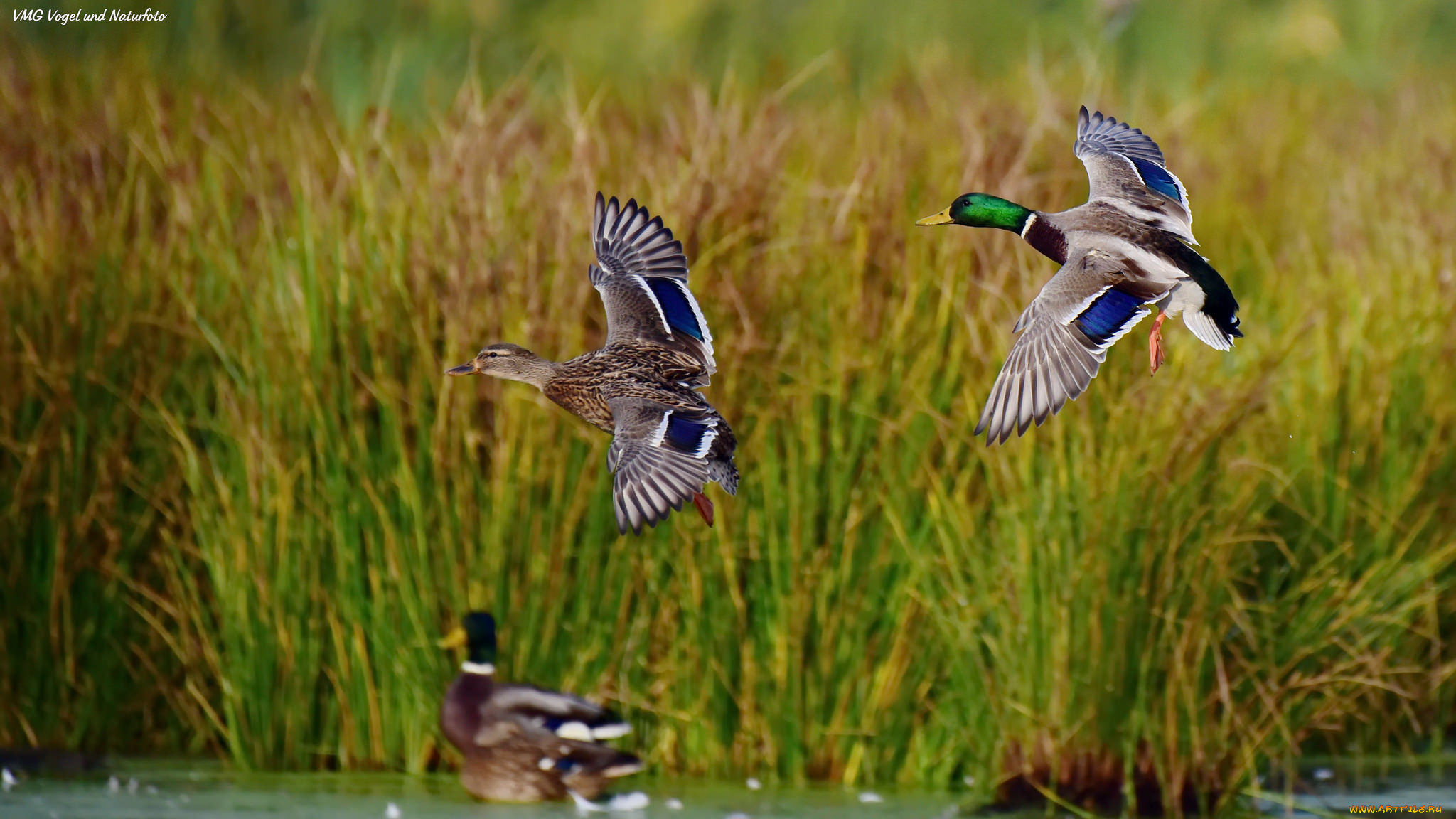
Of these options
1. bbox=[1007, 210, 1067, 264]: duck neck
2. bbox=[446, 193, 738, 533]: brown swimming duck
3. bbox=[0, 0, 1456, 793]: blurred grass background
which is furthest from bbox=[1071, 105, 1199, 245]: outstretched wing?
bbox=[0, 0, 1456, 793]: blurred grass background

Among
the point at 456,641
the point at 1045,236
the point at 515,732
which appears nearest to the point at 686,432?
the point at 1045,236

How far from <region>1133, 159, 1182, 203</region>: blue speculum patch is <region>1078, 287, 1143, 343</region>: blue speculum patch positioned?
492mm

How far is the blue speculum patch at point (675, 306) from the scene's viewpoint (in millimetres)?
4172

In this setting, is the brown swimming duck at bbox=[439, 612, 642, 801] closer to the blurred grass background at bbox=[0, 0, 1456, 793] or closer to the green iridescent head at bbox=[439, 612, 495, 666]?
the green iridescent head at bbox=[439, 612, 495, 666]

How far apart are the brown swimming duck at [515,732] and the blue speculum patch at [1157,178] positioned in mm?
2953

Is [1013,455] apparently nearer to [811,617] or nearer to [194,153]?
[811,617]

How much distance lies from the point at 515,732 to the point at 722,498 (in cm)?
93

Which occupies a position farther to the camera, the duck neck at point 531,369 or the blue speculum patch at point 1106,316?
the duck neck at point 531,369

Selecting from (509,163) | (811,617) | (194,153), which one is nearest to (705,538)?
(811,617)

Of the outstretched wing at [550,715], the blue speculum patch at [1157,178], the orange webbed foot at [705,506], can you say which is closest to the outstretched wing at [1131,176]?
the blue speculum patch at [1157,178]

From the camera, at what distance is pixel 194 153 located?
931 cm

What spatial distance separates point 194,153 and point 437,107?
1.67m

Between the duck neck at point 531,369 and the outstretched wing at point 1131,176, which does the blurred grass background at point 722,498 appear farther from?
the duck neck at point 531,369

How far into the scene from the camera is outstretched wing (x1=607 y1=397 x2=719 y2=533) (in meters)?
3.10
